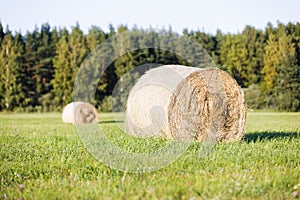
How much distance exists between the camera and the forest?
36344 mm

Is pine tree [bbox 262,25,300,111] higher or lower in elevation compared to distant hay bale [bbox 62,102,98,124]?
higher

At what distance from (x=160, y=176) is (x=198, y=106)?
4.08 metres

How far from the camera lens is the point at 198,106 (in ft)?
29.0

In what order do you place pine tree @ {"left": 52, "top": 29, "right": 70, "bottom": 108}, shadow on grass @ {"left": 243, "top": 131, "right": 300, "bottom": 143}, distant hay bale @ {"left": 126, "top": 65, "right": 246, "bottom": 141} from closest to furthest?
distant hay bale @ {"left": 126, "top": 65, "right": 246, "bottom": 141} < shadow on grass @ {"left": 243, "top": 131, "right": 300, "bottom": 143} < pine tree @ {"left": 52, "top": 29, "right": 70, "bottom": 108}

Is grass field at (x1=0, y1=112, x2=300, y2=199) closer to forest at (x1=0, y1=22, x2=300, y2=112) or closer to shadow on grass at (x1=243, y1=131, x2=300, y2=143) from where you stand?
shadow on grass at (x1=243, y1=131, x2=300, y2=143)

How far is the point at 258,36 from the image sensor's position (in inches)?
2005

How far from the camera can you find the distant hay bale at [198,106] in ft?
28.7

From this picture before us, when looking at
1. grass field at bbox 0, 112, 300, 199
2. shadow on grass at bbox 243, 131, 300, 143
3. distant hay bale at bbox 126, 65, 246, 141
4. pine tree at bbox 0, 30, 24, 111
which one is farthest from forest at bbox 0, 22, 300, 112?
grass field at bbox 0, 112, 300, 199

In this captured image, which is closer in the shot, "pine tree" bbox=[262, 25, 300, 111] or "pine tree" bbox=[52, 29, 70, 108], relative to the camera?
"pine tree" bbox=[262, 25, 300, 111]

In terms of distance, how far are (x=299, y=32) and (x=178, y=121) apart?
43.2 m

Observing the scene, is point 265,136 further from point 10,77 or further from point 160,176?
point 10,77

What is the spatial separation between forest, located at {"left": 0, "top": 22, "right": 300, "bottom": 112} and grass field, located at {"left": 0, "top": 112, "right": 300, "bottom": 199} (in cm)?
2751

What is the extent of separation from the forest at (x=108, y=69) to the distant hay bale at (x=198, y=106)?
2518 cm

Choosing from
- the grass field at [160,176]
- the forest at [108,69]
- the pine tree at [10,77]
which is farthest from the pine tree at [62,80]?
the grass field at [160,176]
